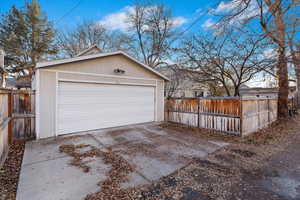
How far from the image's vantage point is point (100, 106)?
6.32 metres

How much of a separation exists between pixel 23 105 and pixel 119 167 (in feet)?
13.9

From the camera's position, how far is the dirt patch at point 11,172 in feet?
8.08

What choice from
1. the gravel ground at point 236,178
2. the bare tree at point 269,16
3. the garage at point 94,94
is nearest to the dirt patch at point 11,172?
the garage at point 94,94

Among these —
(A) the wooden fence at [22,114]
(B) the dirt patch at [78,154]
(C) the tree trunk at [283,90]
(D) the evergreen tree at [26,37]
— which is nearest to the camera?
(B) the dirt patch at [78,154]

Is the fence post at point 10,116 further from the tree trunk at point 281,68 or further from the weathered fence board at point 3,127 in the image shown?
the tree trunk at point 281,68

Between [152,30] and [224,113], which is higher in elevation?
[152,30]

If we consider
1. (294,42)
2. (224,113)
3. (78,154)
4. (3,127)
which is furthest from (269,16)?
(3,127)

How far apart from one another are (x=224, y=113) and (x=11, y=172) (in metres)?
6.78

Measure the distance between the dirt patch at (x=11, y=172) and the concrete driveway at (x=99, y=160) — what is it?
11 cm

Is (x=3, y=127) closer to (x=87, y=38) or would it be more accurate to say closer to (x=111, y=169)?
(x=111, y=169)

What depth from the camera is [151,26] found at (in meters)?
15.1

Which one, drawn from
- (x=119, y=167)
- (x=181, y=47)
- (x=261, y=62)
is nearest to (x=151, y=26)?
(x=181, y=47)

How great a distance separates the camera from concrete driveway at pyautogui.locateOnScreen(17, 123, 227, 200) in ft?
8.28

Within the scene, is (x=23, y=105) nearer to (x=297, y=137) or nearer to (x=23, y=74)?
(x=297, y=137)
